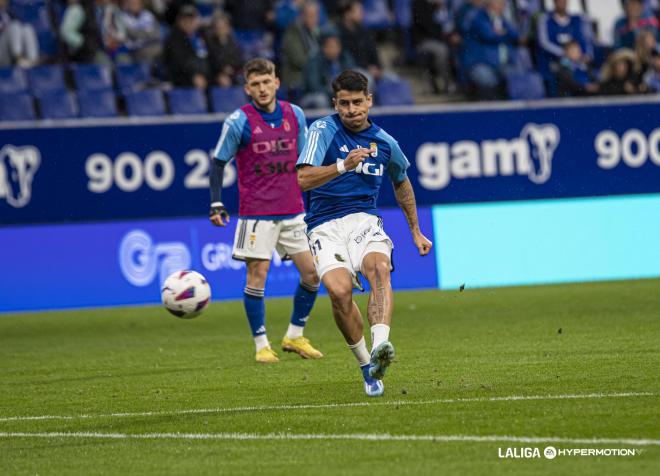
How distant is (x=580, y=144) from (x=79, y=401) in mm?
11370

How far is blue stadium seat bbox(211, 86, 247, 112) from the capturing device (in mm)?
19984

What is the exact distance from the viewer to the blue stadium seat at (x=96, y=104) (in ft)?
62.9

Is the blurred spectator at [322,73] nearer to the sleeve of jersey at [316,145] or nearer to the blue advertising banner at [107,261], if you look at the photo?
the blue advertising banner at [107,261]

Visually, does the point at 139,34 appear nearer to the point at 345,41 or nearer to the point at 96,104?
the point at 96,104

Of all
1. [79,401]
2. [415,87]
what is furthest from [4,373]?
[415,87]

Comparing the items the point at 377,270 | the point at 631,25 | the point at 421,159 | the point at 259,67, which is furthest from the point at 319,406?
the point at 631,25

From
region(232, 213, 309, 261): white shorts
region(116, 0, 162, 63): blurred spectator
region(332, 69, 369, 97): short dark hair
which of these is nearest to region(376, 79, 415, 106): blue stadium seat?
region(116, 0, 162, 63): blurred spectator

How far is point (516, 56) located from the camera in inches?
874

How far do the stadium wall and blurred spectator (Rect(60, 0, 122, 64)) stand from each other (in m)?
2.56

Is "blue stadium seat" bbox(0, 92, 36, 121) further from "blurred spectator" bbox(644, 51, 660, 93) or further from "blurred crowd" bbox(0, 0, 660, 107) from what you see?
"blurred spectator" bbox(644, 51, 660, 93)

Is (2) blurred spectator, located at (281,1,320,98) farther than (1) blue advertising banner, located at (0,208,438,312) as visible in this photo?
Yes

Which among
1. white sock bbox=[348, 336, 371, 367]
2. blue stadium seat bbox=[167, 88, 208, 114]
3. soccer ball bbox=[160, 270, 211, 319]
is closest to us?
white sock bbox=[348, 336, 371, 367]

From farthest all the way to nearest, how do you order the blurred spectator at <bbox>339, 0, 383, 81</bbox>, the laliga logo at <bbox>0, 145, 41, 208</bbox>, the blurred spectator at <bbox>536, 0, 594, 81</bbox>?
the blurred spectator at <bbox>536, 0, 594, 81</bbox> < the blurred spectator at <bbox>339, 0, 383, 81</bbox> < the laliga logo at <bbox>0, 145, 41, 208</bbox>

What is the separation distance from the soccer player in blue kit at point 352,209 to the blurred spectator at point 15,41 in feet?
35.9
